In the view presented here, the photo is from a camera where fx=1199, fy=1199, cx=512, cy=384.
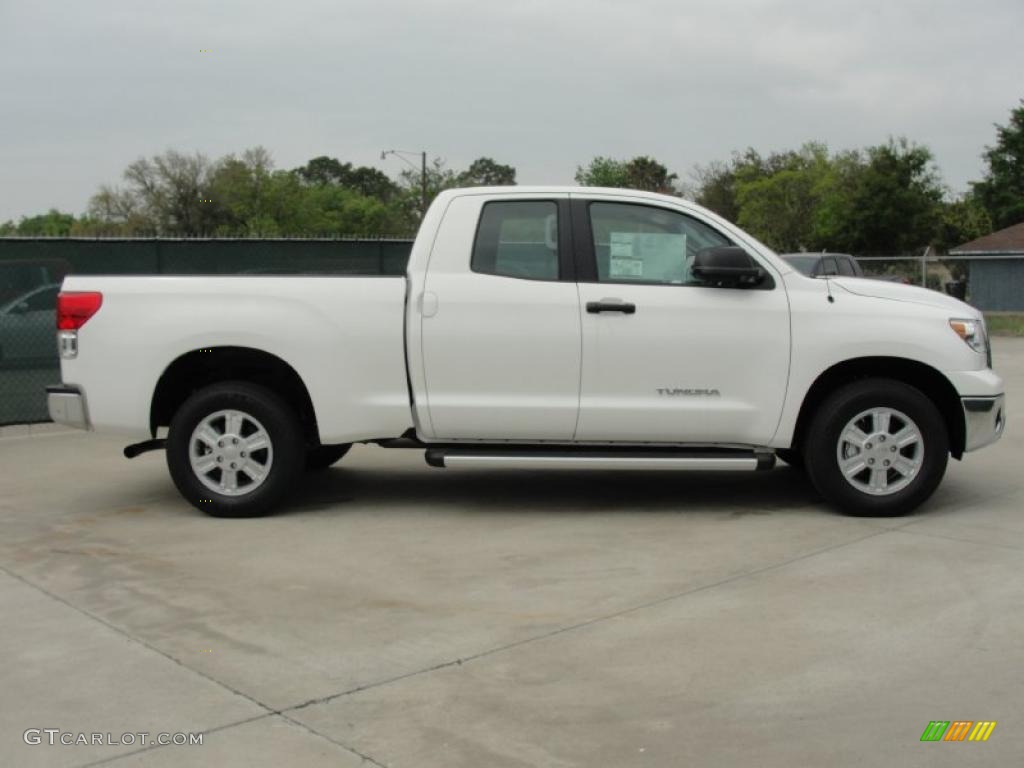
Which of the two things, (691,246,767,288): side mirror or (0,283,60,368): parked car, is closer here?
(691,246,767,288): side mirror

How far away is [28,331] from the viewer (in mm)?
11648

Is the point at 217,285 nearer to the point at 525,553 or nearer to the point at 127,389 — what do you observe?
the point at 127,389

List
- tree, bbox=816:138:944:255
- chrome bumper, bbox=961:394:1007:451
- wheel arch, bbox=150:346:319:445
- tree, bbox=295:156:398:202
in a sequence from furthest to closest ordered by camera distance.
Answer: tree, bbox=295:156:398:202 < tree, bbox=816:138:944:255 < wheel arch, bbox=150:346:319:445 < chrome bumper, bbox=961:394:1007:451

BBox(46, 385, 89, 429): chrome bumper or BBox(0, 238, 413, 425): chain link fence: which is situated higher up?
BBox(0, 238, 413, 425): chain link fence

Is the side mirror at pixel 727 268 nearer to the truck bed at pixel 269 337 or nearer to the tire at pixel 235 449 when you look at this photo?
the truck bed at pixel 269 337

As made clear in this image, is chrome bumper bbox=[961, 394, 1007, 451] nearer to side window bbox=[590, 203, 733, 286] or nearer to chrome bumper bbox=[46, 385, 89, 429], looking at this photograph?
side window bbox=[590, 203, 733, 286]

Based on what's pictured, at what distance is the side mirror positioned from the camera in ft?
23.0

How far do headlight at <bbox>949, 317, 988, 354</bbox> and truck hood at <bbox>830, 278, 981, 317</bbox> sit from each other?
0.15 ft

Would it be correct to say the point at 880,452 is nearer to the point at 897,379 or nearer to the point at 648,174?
the point at 897,379

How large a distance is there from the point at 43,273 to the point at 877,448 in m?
8.15

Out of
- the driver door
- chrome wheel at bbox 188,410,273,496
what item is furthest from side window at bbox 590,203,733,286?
chrome wheel at bbox 188,410,273,496

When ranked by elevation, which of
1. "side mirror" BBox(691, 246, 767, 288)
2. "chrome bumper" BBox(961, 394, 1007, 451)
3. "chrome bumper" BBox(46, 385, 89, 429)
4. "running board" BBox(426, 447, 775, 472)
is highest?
"side mirror" BBox(691, 246, 767, 288)

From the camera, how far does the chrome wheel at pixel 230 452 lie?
727cm

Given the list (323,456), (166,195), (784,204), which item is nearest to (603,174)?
(784,204)
